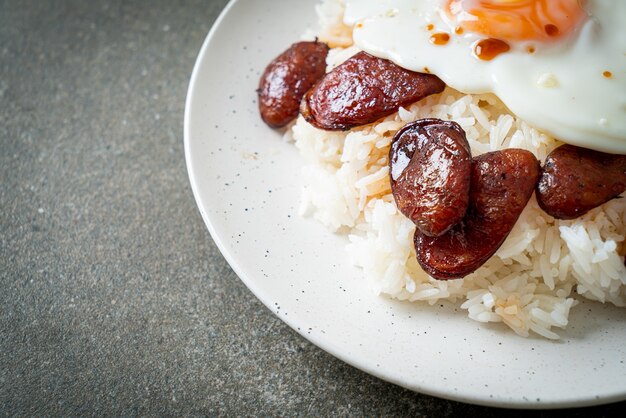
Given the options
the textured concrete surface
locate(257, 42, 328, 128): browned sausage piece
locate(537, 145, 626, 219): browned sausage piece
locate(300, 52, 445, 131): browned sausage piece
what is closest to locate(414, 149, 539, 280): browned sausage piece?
locate(537, 145, 626, 219): browned sausage piece

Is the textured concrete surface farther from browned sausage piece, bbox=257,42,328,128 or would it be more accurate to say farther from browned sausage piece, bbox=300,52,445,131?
browned sausage piece, bbox=300,52,445,131

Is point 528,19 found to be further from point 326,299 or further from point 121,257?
point 121,257

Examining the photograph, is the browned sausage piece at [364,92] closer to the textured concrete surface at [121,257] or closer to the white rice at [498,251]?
the white rice at [498,251]

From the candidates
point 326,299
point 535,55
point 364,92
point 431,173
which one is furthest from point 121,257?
point 535,55

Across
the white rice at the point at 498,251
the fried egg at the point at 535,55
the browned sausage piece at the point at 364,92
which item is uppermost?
the fried egg at the point at 535,55

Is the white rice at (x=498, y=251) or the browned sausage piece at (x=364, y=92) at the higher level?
the browned sausage piece at (x=364, y=92)

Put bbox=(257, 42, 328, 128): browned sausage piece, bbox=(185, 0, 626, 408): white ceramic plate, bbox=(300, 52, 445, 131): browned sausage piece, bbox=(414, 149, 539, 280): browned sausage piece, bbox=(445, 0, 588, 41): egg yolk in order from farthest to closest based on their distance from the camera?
bbox=(257, 42, 328, 128): browned sausage piece → bbox=(300, 52, 445, 131): browned sausage piece → bbox=(445, 0, 588, 41): egg yolk → bbox=(414, 149, 539, 280): browned sausage piece → bbox=(185, 0, 626, 408): white ceramic plate

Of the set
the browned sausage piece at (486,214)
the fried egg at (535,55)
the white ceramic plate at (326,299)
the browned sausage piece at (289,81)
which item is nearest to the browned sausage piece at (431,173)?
the browned sausage piece at (486,214)
